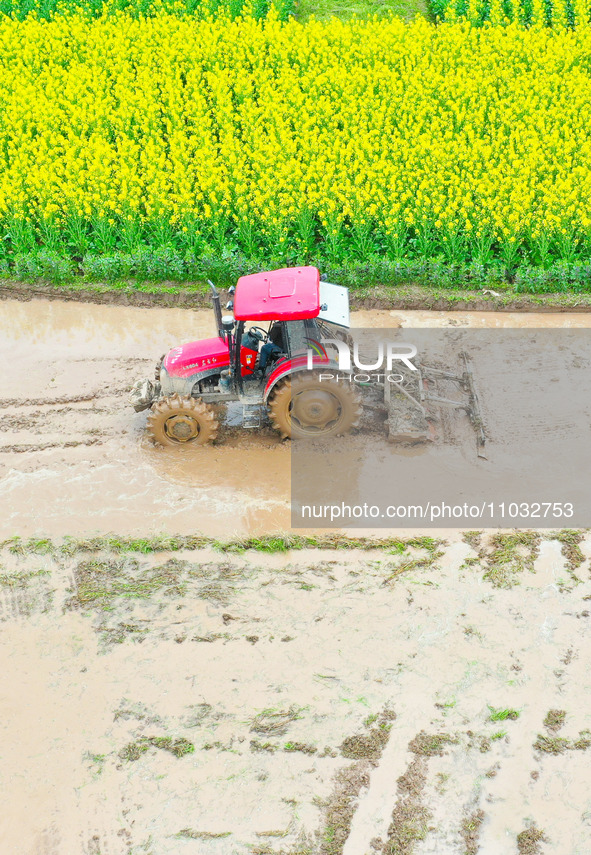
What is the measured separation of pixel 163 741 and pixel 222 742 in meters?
0.49

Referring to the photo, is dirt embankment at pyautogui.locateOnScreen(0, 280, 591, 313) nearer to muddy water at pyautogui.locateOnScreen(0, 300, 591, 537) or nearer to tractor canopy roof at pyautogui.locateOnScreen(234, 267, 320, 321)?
muddy water at pyautogui.locateOnScreen(0, 300, 591, 537)

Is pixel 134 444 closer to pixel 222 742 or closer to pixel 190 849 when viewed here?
pixel 222 742

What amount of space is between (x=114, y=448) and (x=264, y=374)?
2004 mm

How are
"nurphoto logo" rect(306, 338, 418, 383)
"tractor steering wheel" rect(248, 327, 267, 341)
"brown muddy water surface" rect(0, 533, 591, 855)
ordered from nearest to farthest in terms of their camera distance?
"brown muddy water surface" rect(0, 533, 591, 855) → "nurphoto logo" rect(306, 338, 418, 383) → "tractor steering wheel" rect(248, 327, 267, 341)

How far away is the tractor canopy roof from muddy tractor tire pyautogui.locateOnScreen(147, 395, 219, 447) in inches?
49.1

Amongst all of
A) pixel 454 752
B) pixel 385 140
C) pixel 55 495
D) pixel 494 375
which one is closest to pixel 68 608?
pixel 55 495

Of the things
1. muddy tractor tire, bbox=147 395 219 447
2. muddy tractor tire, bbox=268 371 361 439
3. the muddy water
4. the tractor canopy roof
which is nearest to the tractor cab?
the tractor canopy roof

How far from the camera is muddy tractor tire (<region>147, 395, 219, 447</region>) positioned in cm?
907

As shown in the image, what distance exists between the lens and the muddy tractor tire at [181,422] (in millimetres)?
9070

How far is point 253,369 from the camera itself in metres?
9.28

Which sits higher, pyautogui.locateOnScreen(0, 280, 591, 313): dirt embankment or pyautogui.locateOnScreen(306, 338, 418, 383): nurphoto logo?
pyautogui.locateOnScreen(0, 280, 591, 313): dirt embankment

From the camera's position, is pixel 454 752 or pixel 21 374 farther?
pixel 21 374

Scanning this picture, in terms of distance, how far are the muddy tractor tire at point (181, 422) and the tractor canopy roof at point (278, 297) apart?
1.25m

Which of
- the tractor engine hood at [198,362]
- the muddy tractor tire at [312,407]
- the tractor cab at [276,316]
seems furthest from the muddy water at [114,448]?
the tractor cab at [276,316]
